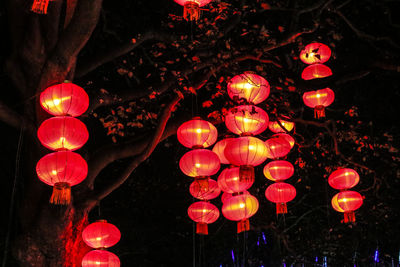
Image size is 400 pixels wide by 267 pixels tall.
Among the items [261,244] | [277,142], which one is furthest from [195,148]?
[261,244]

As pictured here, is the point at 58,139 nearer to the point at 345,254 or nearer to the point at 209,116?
the point at 209,116

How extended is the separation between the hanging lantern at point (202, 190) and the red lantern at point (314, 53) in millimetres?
2213

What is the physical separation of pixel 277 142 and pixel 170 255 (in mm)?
7211

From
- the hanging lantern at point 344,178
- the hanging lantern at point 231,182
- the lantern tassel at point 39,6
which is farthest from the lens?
the hanging lantern at point 344,178

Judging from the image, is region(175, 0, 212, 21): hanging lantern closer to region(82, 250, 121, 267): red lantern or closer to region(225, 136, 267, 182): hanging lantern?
region(225, 136, 267, 182): hanging lantern

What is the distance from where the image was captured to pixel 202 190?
19.8ft

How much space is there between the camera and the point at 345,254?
435 inches

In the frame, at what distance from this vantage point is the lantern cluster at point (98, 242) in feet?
19.6

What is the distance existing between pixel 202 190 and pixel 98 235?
1.37 meters

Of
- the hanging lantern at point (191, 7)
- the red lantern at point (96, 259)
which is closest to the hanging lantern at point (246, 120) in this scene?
the hanging lantern at point (191, 7)

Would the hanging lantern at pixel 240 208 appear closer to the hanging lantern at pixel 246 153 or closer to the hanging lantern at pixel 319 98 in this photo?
the hanging lantern at pixel 246 153

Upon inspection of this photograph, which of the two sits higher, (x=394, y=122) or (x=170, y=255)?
(x=394, y=122)

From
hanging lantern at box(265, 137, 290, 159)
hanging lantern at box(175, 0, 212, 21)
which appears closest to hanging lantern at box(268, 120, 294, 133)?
hanging lantern at box(265, 137, 290, 159)

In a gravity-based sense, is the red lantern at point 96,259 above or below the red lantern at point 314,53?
below
